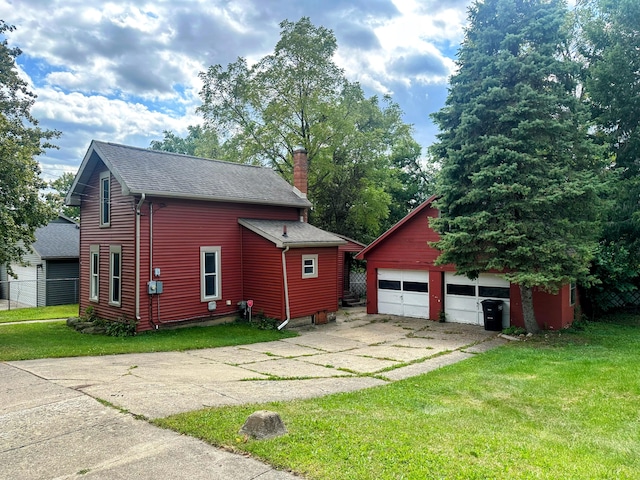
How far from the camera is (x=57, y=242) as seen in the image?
2402cm

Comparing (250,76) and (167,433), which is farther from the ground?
(250,76)

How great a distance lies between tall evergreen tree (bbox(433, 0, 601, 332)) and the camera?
12016 millimetres

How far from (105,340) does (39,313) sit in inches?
365

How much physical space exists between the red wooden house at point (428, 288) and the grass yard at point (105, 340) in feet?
17.8

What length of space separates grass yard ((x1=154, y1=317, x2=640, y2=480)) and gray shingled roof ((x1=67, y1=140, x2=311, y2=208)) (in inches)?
378

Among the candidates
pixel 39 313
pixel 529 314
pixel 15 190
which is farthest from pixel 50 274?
pixel 529 314

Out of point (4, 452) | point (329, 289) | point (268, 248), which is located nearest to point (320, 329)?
point (329, 289)

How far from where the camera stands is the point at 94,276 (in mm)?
15695

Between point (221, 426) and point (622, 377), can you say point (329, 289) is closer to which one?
point (622, 377)

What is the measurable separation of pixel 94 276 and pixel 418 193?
91.8 ft

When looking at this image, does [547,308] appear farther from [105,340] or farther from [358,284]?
[105,340]

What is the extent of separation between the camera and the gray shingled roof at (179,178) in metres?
13.6

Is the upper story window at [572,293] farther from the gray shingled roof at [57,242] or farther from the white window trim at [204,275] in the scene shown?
the gray shingled roof at [57,242]

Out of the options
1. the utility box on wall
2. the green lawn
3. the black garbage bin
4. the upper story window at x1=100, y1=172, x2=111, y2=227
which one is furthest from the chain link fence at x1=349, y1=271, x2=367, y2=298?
the green lawn
